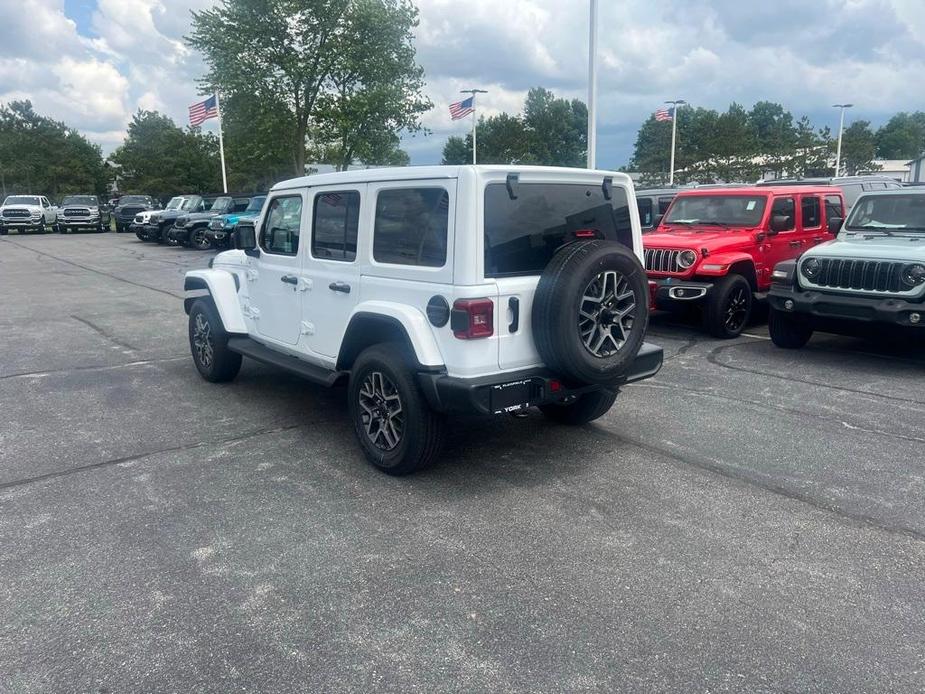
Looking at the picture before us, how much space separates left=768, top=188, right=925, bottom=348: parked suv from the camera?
7.19 m

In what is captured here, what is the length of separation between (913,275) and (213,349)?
6.79m

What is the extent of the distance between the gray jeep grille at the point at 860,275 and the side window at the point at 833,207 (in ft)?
11.0

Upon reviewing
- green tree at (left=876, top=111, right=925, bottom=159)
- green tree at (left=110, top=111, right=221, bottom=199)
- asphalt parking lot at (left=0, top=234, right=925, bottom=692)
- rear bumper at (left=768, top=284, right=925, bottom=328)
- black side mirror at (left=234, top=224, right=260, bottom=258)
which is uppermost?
green tree at (left=876, top=111, right=925, bottom=159)

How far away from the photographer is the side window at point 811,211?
10297 millimetres

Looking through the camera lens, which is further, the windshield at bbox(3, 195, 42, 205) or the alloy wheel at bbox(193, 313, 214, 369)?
the windshield at bbox(3, 195, 42, 205)

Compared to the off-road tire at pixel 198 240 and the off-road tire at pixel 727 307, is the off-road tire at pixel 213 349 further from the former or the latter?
the off-road tire at pixel 198 240

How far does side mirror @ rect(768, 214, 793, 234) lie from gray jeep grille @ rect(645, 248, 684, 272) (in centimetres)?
161

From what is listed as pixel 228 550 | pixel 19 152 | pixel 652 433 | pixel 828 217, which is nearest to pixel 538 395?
pixel 652 433

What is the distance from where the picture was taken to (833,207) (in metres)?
10.8

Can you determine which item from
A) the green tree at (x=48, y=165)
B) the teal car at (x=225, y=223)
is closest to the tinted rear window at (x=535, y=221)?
the teal car at (x=225, y=223)

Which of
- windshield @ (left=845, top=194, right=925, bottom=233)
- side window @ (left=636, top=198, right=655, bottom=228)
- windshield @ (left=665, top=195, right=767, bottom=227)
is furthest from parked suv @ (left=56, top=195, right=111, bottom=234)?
windshield @ (left=845, top=194, right=925, bottom=233)

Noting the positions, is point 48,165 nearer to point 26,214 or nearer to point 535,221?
point 26,214

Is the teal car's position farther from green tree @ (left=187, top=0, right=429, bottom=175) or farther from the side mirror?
the side mirror

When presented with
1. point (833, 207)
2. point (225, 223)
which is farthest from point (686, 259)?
point (225, 223)
